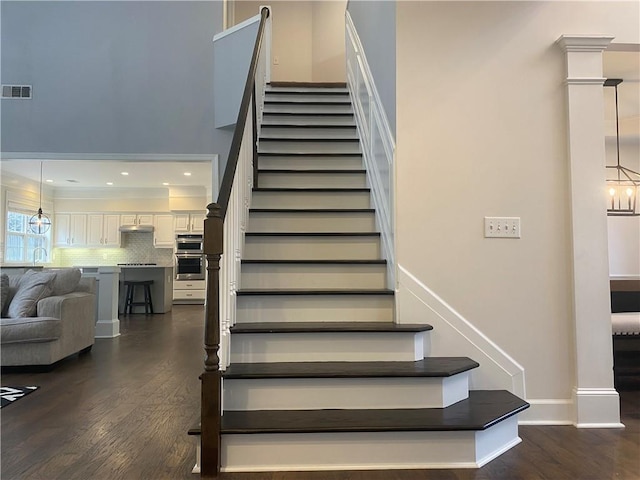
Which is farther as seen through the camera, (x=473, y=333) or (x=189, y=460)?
(x=473, y=333)

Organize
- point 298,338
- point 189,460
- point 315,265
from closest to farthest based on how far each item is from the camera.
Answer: point 189,460 → point 298,338 → point 315,265

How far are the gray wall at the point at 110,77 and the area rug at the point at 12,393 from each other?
10.9 feet

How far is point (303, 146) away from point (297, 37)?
4.38 m

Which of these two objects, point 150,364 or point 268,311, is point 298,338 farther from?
point 150,364

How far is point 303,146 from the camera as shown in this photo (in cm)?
420

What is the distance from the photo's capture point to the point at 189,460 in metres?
1.91

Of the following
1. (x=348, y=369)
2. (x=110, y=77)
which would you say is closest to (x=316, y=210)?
(x=348, y=369)

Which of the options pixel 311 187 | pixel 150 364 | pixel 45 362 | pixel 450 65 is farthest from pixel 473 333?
pixel 45 362

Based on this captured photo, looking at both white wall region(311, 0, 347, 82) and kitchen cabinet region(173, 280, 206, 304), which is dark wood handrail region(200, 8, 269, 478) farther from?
kitchen cabinet region(173, 280, 206, 304)

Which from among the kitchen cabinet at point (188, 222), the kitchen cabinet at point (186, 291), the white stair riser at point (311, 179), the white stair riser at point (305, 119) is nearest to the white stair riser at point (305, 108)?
the white stair riser at point (305, 119)

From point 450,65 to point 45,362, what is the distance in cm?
391

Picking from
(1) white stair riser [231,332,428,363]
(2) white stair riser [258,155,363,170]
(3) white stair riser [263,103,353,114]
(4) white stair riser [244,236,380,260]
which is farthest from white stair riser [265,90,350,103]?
(1) white stair riser [231,332,428,363]

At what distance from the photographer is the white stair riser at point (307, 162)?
394 cm

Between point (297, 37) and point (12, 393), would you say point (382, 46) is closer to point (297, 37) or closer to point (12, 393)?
point (12, 393)
